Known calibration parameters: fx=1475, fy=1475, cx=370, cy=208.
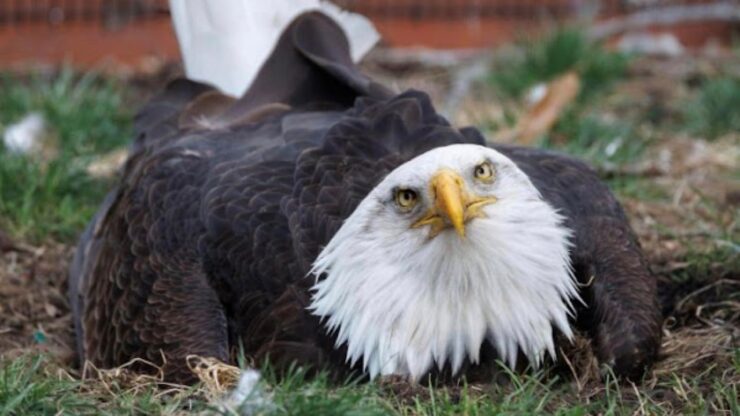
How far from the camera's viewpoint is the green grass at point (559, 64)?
9.37 metres

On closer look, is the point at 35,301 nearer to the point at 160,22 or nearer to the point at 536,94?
the point at 536,94

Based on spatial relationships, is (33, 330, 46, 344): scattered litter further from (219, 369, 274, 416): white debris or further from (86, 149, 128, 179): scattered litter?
(219, 369, 274, 416): white debris

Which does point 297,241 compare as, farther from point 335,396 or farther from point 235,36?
point 235,36

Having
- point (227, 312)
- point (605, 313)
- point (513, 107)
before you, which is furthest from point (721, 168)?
point (227, 312)

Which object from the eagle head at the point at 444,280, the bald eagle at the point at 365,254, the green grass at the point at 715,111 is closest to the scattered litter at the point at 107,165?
the bald eagle at the point at 365,254

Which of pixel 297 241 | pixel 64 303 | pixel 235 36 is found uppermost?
pixel 235 36

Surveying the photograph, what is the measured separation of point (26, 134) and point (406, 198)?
4047 mm

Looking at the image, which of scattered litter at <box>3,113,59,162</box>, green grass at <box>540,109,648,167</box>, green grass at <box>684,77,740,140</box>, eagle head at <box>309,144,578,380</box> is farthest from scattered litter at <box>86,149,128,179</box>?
green grass at <box>684,77,740,140</box>

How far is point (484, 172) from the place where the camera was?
4629 mm

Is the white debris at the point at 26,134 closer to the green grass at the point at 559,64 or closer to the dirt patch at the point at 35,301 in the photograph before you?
the dirt patch at the point at 35,301

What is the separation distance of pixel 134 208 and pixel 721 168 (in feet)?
11.5

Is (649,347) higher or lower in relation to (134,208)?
lower

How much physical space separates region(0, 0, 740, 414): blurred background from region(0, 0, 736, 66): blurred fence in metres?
0.01

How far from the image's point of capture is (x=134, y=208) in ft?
18.4
